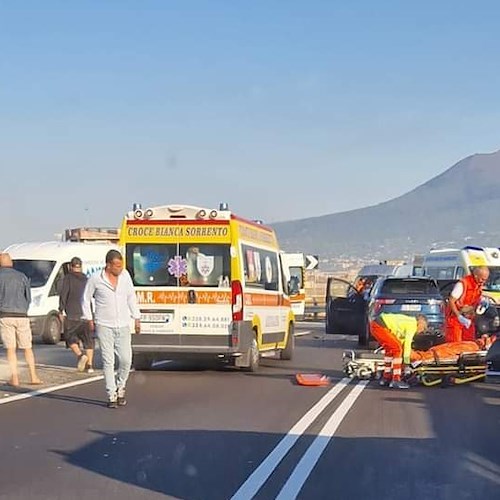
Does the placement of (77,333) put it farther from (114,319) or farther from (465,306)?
(465,306)

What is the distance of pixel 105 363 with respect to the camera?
11547mm

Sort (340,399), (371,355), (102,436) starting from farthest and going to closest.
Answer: (371,355) < (340,399) < (102,436)

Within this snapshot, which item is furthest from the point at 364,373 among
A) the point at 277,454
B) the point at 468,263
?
the point at 468,263

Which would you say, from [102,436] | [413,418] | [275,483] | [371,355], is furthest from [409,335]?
[275,483]

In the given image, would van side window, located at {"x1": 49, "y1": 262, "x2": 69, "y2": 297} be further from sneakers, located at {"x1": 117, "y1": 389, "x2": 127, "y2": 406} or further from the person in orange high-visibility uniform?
sneakers, located at {"x1": 117, "y1": 389, "x2": 127, "y2": 406}

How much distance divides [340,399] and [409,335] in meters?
1.71

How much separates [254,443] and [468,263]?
68.3 feet

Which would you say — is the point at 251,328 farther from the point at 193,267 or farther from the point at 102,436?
the point at 102,436

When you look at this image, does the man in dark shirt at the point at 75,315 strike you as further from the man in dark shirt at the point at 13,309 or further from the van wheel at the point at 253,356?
the van wheel at the point at 253,356

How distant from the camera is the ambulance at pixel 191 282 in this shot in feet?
49.9

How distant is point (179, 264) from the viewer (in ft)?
50.8

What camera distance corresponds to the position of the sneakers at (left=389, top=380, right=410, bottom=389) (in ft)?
44.5

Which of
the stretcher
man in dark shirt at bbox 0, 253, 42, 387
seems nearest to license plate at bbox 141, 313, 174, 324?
man in dark shirt at bbox 0, 253, 42, 387

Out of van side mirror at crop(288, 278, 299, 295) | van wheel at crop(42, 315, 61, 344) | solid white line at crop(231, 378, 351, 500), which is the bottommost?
solid white line at crop(231, 378, 351, 500)
